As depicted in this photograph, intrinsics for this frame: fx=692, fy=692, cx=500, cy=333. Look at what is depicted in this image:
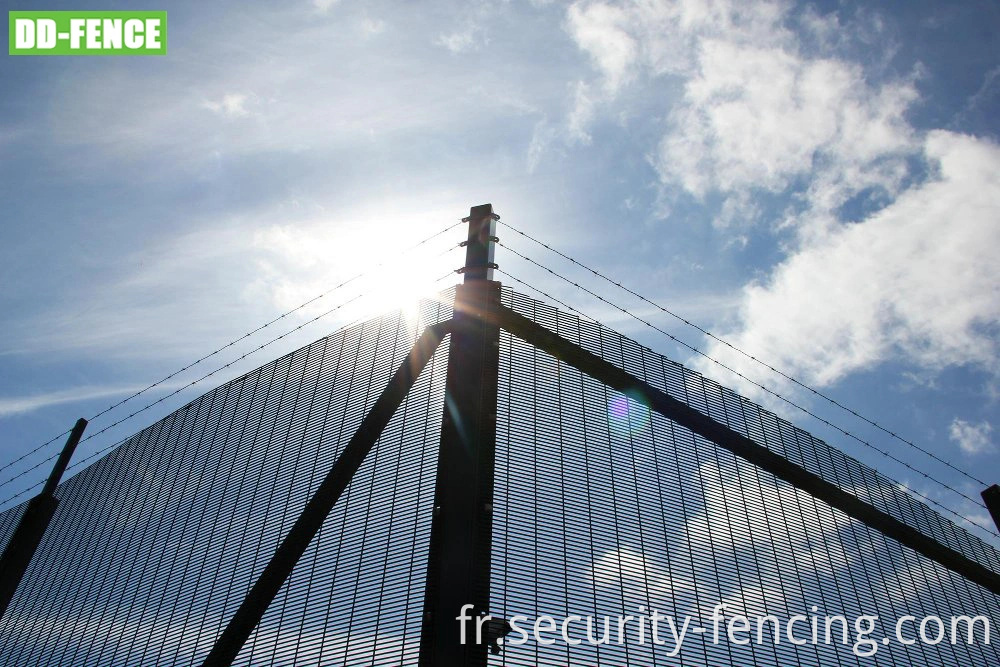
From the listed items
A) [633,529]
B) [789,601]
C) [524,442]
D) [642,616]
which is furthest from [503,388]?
[789,601]

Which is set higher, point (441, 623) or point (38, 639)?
point (38, 639)

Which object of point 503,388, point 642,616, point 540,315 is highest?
point 540,315

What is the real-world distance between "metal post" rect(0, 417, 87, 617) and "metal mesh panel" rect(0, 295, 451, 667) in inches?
15.7

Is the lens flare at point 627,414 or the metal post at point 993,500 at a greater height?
the metal post at point 993,500

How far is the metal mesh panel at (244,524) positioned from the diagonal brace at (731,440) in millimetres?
1918

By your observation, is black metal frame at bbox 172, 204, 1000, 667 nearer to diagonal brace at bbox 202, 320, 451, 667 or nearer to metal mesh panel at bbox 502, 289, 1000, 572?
diagonal brace at bbox 202, 320, 451, 667

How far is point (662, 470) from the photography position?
1351 cm

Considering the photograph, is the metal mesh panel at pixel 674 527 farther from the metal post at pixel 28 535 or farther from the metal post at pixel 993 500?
the metal post at pixel 28 535

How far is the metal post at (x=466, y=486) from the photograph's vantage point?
371 inches

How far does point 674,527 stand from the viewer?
12727 mm

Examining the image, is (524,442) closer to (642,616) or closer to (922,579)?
(642,616)

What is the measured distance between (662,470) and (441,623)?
5.82m

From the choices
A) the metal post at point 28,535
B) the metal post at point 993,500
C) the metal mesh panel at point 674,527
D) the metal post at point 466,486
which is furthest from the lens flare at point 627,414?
the metal post at point 28,535

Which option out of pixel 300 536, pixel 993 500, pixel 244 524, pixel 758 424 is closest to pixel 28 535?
pixel 244 524
